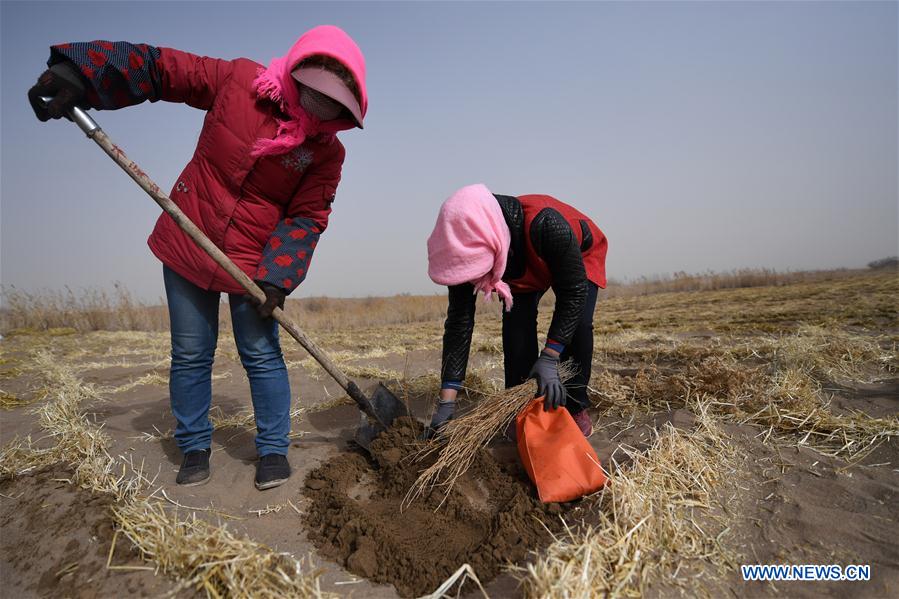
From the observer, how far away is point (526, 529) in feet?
6.24

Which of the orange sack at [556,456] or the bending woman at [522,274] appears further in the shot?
the bending woman at [522,274]

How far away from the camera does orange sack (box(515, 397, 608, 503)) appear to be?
2.06 m

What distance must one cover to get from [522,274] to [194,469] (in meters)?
2.04

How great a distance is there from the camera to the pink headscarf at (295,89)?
207cm

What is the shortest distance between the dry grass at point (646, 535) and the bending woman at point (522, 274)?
1.87 ft

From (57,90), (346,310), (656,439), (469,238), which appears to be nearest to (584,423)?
(656,439)

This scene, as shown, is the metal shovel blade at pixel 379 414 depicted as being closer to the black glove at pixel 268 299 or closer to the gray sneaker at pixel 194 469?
the gray sneaker at pixel 194 469

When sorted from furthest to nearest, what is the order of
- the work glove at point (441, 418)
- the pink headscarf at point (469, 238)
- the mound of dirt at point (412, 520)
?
the work glove at point (441, 418) → the pink headscarf at point (469, 238) → the mound of dirt at point (412, 520)

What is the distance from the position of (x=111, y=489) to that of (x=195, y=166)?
156 cm

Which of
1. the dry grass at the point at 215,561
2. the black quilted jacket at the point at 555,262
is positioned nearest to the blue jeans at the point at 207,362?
the dry grass at the point at 215,561

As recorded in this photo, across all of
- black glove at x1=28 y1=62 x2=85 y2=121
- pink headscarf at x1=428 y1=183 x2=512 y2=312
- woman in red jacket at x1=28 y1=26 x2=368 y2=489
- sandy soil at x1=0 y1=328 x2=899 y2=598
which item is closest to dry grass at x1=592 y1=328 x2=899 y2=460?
sandy soil at x1=0 y1=328 x2=899 y2=598

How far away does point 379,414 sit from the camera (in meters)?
2.86

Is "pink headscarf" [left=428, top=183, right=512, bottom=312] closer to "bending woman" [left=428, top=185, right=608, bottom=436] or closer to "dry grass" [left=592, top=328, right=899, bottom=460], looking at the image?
"bending woman" [left=428, top=185, right=608, bottom=436]

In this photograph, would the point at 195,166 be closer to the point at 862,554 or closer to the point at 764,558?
the point at 764,558
